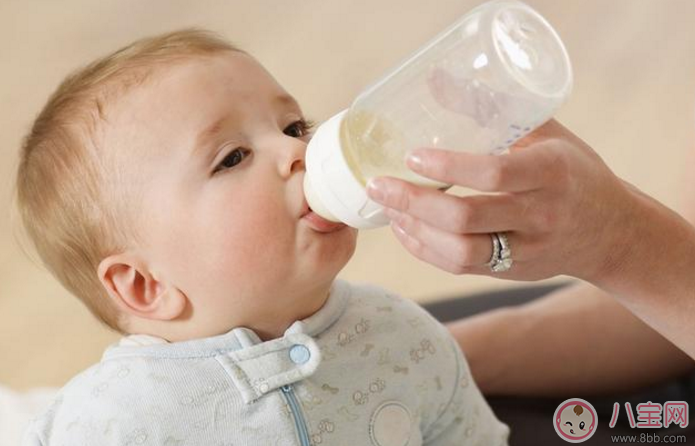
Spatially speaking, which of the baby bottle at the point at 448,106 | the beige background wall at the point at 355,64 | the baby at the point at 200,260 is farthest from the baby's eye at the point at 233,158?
the beige background wall at the point at 355,64

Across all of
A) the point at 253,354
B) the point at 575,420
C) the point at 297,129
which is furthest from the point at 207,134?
the point at 575,420

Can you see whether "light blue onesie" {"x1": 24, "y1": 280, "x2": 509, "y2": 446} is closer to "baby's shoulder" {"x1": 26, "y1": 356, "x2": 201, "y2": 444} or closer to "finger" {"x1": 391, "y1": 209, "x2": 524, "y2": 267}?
"baby's shoulder" {"x1": 26, "y1": 356, "x2": 201, "y2": 444}

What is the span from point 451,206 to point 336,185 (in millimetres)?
129

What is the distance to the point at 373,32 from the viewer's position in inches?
99.0

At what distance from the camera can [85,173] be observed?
105cm

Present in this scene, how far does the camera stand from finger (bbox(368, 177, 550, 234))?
2.68ft

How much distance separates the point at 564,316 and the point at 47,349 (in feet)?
3.49

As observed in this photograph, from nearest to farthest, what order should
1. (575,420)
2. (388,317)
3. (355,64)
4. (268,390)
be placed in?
1. (268,390)
2. (388,317)
3. (575,420)
4. (355,64)

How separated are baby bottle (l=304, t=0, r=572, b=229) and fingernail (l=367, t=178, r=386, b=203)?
0.04 metres

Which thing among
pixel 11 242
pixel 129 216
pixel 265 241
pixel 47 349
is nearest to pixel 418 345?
pixel 265 241

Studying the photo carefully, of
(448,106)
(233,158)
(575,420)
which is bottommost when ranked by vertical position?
(575,420)

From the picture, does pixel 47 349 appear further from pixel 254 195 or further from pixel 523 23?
pixel 523 23

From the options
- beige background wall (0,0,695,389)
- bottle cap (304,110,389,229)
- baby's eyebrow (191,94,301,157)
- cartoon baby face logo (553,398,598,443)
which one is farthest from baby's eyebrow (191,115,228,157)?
beige background wall (0,0,695,389)

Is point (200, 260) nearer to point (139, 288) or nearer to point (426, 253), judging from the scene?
point (139, 288)
